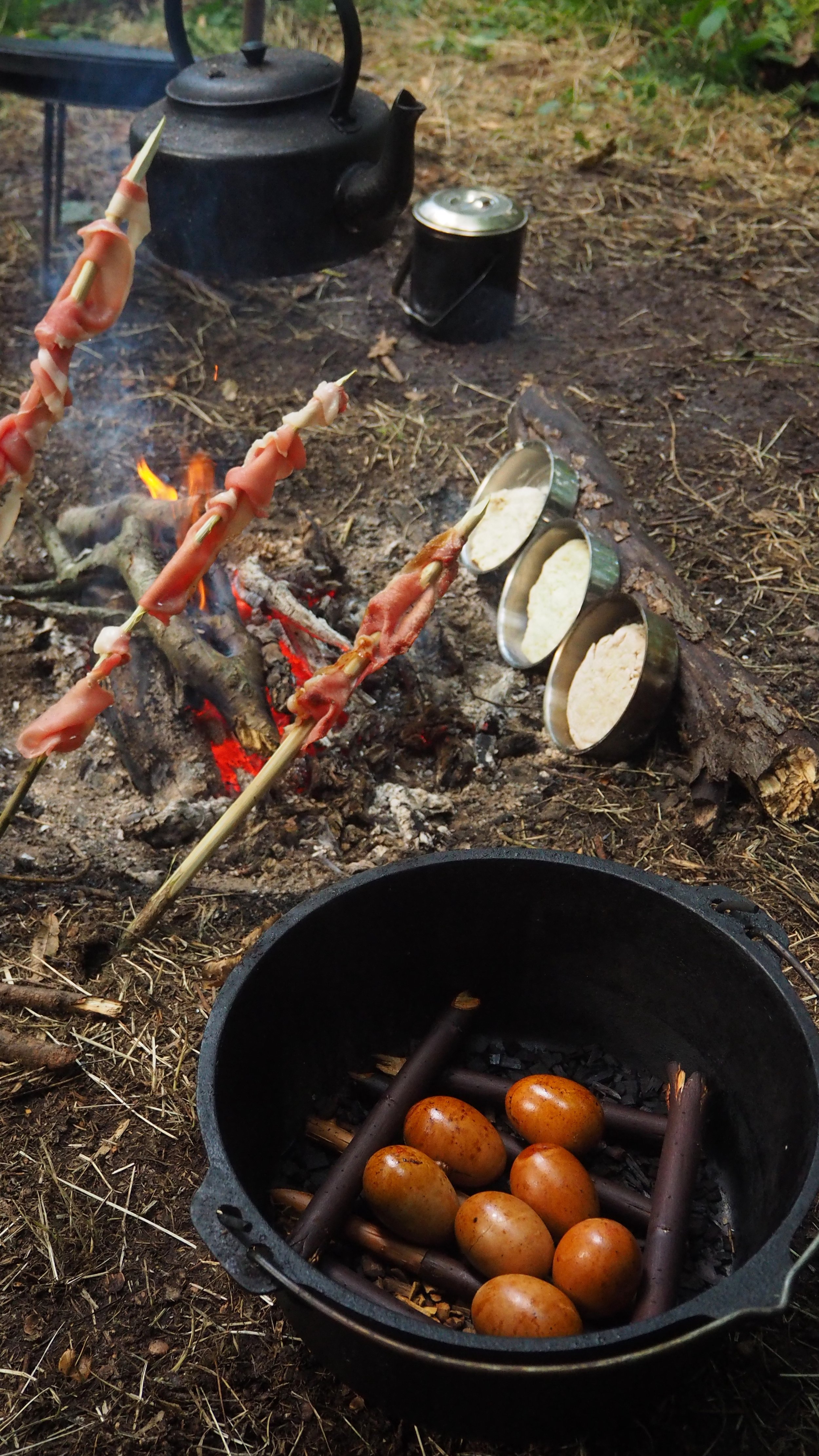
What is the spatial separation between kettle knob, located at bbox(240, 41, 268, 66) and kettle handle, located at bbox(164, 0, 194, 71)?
0.22m

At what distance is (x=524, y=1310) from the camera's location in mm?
1760

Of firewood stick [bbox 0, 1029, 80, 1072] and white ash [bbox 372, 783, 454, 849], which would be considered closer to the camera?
firewood stick [bbox 0, 1029, 80, 1072]

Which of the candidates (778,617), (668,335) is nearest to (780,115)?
(668,335)

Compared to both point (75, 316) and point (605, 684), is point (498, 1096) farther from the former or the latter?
point (75, 316)

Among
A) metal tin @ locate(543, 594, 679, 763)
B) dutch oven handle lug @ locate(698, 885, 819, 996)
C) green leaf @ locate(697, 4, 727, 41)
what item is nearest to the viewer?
dutch oven handle lug @ locate(698, 885, 819, 996)

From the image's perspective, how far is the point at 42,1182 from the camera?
2.31 metres

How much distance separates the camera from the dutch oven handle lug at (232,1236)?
1576mm

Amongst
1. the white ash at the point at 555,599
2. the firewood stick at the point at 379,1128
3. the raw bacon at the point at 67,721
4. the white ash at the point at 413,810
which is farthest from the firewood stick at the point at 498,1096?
the white ash at the point at 555,599

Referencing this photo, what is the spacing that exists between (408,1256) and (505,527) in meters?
2.84

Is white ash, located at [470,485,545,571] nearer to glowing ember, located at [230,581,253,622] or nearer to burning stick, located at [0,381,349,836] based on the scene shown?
glowing ember, located at [230,581,253,622]

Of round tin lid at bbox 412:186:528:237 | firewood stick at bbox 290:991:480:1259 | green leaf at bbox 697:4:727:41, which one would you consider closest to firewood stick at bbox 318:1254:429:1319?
firewood stick at bbox 290:991:480:1259

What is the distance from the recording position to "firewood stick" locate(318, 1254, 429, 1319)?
1.93 m

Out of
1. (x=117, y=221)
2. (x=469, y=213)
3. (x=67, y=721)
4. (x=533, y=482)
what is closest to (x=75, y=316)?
(x=117, y=221)

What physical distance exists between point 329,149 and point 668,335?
273cm
